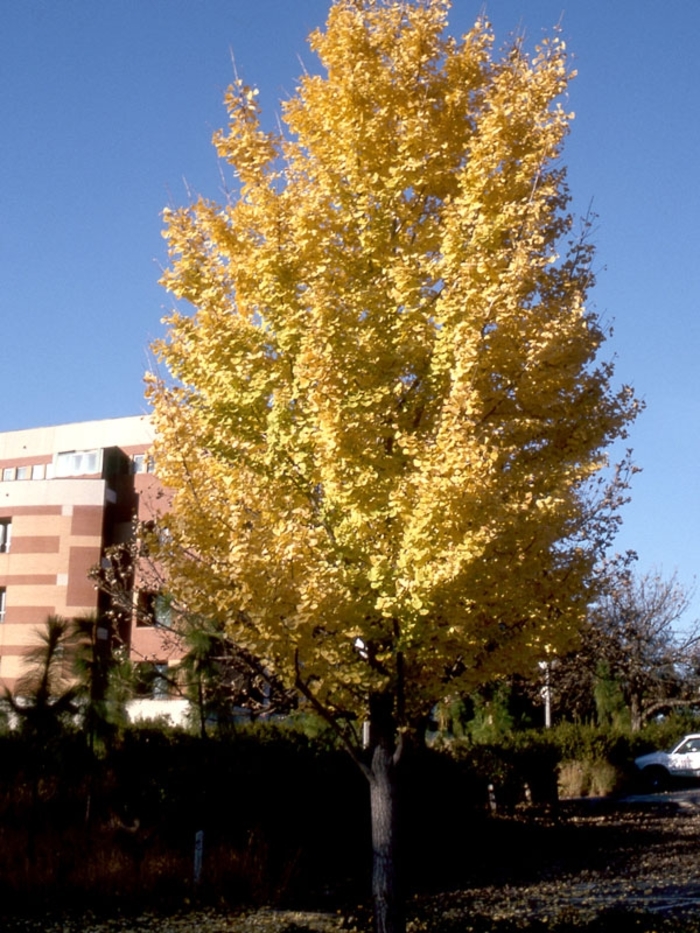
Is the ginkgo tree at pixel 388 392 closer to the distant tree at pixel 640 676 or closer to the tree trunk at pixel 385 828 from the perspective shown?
the tree trunk at pixel 385 828

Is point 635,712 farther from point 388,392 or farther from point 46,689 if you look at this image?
point 388,392

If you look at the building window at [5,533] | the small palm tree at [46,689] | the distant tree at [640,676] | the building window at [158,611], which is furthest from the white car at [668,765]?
the small palm tree at [46,689]

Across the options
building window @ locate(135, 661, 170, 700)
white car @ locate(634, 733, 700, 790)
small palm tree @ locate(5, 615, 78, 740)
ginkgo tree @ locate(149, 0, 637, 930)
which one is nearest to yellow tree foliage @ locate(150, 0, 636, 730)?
ginkgo tree @ locate(149, 0, 637, 930)

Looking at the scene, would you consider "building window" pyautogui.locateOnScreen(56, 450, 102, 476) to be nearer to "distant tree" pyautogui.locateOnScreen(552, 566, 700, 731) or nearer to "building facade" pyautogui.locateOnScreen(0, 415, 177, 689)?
"building facade" pyautogui.locateOnScreen(0, 415, 177, 689)

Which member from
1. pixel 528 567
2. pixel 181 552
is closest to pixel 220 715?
pixel 181 552

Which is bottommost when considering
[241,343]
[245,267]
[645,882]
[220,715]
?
Result: [645,882]

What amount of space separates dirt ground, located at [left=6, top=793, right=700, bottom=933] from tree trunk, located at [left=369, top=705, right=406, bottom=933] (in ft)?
4.07

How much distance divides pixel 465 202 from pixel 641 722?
33244 millimetres

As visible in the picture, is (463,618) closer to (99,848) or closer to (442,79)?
(442,79)

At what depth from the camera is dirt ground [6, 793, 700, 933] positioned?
28.1 ft

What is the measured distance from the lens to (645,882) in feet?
39.3

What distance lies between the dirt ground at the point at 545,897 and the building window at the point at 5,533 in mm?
20607

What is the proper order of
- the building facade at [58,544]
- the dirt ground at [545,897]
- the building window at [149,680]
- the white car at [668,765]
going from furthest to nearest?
the building facade at [58,544] → the white car at [668,765] → the building window at [149,680] → the dirt ground at [545,897]

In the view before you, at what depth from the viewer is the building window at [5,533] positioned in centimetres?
3272
